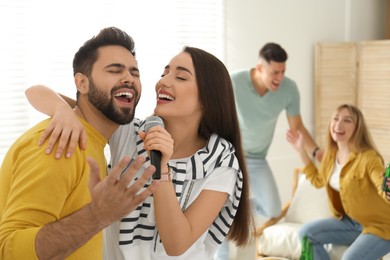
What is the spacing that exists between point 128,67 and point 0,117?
2.66 meters

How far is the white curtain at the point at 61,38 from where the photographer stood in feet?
14.2

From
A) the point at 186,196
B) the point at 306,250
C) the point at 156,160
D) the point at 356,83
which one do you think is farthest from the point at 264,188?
the point at 156,160

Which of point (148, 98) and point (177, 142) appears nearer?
point (177, 142)

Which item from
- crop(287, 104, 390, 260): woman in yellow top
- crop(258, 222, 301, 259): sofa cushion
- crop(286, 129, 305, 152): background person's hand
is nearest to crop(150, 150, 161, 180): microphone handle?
crop(287, 104, 390, 260): woman in yellow top

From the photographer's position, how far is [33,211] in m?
1.50

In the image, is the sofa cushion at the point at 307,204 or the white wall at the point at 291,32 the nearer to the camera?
the sofa cushion at the point at 307,204

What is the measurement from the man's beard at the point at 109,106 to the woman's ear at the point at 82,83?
3 centimetres

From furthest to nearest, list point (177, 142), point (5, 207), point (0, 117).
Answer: point (0, 117) < point (177, 142) < point (5, 207)

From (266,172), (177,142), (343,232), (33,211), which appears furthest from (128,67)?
(266,172)

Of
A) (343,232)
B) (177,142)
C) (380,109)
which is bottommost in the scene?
(343,232)

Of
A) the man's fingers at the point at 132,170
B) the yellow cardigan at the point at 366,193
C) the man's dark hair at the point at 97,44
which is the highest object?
the man's dark hair at the point at 97,44

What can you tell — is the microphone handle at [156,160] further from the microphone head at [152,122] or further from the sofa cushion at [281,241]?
the sofa cushion at [281,241]

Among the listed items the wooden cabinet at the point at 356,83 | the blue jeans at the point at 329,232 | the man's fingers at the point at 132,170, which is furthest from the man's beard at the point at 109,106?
the wooden cabinet at the point at 356,83

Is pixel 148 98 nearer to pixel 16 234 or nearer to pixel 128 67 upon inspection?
pixel 128 67
